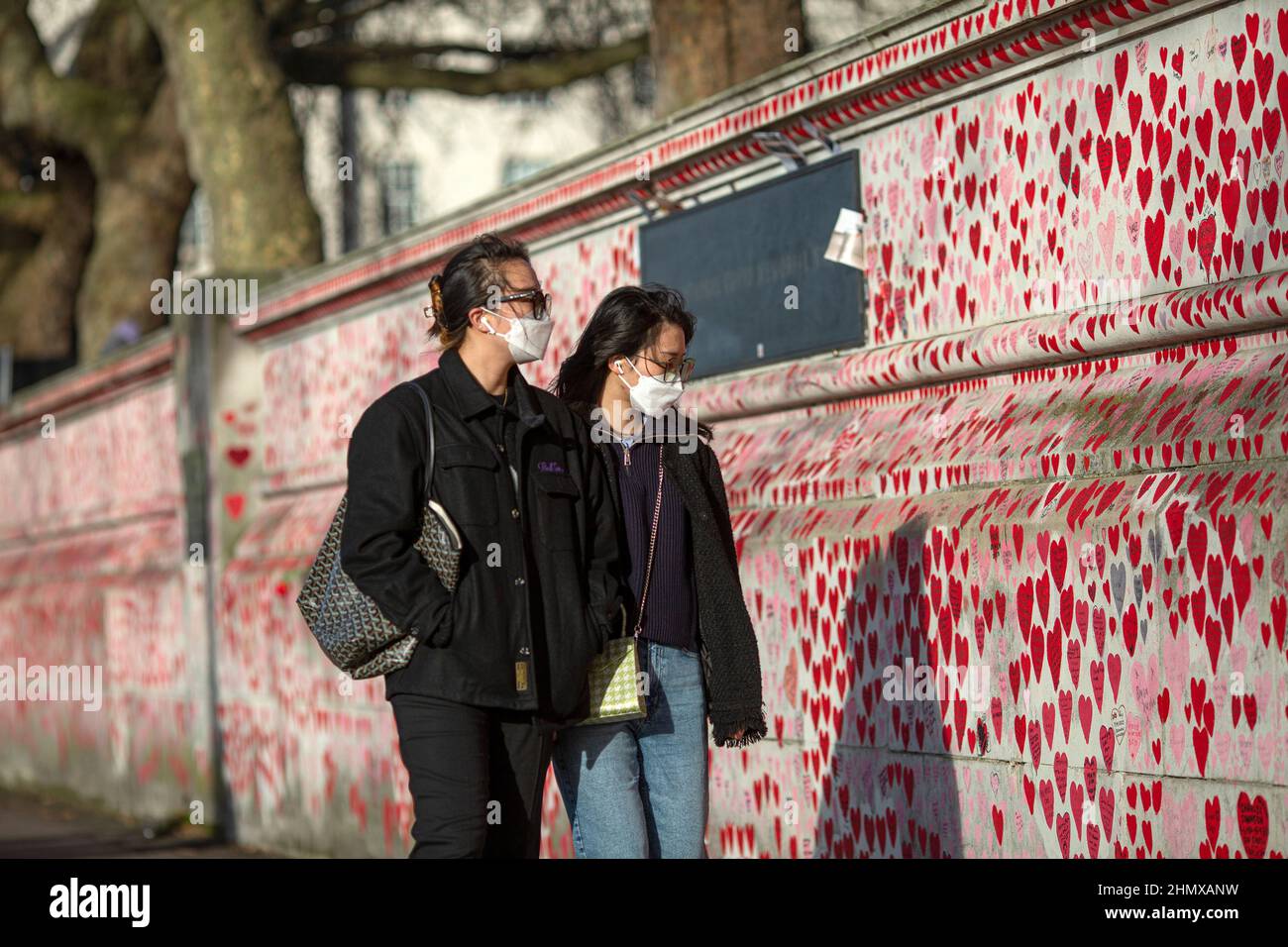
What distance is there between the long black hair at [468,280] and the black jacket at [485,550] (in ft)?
0.26

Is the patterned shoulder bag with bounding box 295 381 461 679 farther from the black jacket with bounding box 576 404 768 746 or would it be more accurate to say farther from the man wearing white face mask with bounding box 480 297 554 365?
the black jacket with bounding box 576 404 768 746

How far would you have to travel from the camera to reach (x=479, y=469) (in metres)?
4.77

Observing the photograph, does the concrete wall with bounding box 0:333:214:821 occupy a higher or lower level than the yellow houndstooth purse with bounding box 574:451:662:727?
higher

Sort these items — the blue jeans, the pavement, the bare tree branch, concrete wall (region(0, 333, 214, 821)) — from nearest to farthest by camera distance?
the blue jeans
the pavement
concrete wall (region(0, 333, 214, 821))
the bare tree branch

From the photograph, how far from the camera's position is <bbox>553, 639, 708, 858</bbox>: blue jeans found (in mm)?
4961

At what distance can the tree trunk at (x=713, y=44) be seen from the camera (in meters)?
11.7

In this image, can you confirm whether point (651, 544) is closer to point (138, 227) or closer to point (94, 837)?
point (94, 837)

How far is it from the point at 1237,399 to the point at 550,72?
1358 cm

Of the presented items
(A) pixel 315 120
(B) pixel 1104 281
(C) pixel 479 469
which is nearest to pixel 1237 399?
(B) pixel 1104 281

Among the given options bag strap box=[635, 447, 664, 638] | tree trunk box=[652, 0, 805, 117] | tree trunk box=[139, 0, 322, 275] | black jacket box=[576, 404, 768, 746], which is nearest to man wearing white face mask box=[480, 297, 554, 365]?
black jacket box=[576, 404, 768, 746]

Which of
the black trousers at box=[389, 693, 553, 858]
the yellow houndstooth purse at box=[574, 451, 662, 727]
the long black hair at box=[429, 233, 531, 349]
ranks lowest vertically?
the black trousers at box=[389, 693, 553, 858]

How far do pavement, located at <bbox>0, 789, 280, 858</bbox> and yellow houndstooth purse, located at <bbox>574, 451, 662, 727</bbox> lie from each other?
5.93 meters

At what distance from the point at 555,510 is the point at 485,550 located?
0.19m
